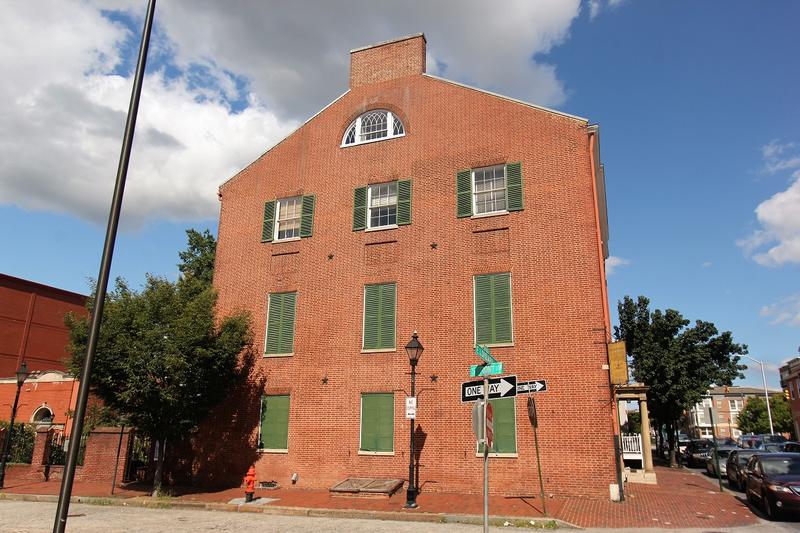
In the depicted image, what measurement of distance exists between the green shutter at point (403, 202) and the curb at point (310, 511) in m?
9.26

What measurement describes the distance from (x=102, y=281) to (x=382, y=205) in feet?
43.3

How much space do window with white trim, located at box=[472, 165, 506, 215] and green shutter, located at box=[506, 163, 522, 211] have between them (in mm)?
249

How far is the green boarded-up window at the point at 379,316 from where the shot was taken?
1805 centimetres

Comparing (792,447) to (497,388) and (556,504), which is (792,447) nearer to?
(556,504)

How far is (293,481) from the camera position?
700 inches

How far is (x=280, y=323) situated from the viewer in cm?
1969

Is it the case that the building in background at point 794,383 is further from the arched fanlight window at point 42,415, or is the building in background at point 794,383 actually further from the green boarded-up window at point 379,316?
the arched fanlight window at point 42,415

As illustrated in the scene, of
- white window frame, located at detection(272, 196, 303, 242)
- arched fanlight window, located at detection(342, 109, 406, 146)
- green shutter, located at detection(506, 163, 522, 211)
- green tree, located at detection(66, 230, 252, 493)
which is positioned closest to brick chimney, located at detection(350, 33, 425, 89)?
arched fanlight window, located at detection(342, 109, 406, 146)

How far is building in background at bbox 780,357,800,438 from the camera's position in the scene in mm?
54625

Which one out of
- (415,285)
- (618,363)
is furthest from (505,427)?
(415,285)

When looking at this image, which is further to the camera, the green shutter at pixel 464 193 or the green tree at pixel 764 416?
the green tree at pixel 764 416

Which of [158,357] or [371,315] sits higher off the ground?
[371,315]

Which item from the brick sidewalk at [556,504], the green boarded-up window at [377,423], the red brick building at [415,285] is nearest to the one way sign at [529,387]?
the brick sidewalk at [556,504]

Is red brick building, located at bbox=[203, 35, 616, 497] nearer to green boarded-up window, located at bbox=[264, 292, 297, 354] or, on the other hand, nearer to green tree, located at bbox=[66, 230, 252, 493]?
green boarded-up window, located at bbox=[264, 292, 297, 354]
